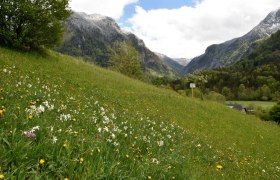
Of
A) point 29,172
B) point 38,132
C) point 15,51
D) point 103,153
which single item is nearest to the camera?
point 29,172

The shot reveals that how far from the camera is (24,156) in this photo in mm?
4180

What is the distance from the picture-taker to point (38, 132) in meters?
5.09

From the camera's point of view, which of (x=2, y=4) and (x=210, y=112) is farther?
(x=210, y=112)

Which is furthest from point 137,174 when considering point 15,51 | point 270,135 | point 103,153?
point 270,135

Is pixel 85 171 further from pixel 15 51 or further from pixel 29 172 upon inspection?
pixel 15 51

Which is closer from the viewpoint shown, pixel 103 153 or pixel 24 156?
pixel 24 156

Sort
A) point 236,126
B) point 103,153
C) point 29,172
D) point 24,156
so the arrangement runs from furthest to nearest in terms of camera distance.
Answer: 1. point 236,126
2. point 103,153
3. point 24,156
4. point 29,172

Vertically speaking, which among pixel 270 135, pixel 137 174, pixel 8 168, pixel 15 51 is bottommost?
pixel 270 135

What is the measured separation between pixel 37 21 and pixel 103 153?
20.1m

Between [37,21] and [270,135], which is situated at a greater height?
[37,21]

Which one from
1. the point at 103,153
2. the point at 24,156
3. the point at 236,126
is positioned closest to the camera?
the point at 24,156

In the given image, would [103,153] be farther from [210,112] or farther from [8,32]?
[210,112]

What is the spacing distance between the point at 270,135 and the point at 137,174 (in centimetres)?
2277

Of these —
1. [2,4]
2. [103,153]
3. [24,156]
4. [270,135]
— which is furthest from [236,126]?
[24,156]
